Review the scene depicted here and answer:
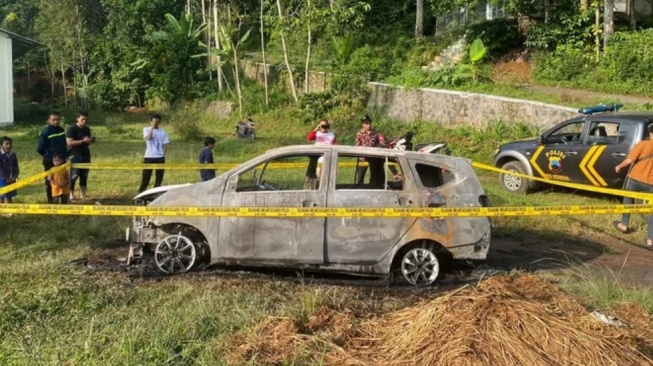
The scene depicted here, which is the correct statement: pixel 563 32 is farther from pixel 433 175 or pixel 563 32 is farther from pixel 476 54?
pixel 433 175

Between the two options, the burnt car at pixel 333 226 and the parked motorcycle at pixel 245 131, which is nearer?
the burnt car at pixel 333 226

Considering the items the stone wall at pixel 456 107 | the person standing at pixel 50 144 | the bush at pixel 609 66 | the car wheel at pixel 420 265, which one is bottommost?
the car wheel at pixel 420 265

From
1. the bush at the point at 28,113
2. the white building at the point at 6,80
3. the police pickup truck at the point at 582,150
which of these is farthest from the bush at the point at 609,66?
the bush at the point at 28,113

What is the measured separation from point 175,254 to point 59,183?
4.31 meters

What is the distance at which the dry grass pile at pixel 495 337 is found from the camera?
415 cm

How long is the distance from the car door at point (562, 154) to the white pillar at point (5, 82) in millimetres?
23443

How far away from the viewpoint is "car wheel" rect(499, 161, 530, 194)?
12.9 meters

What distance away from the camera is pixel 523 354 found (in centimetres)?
414

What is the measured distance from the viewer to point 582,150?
11867mm

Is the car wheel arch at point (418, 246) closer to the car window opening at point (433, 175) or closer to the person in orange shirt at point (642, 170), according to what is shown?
the car window opening at point (433, 175)

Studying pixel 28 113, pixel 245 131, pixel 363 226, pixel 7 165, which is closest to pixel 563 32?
pixel 245 131

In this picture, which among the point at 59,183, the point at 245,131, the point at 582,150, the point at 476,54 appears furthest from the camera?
the point at 245,131

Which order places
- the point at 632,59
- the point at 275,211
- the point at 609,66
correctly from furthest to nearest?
the point at 609,66 → the point at 632,59 → the point at 275,211

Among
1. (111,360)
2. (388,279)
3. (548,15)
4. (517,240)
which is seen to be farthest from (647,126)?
(548,15)
